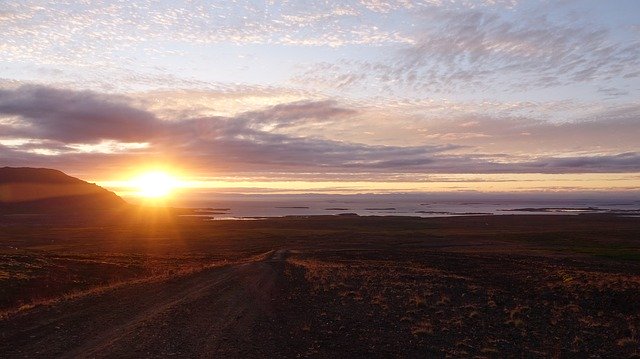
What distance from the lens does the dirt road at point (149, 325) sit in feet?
49.9

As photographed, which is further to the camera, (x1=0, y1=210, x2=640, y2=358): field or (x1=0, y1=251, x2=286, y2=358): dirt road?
(x1=0, y1=210, x2=640, y2=358): field

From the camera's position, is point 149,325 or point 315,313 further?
point 315,313

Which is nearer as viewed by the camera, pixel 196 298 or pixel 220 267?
pixel 196 298

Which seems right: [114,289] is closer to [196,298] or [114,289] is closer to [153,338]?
[196,298]

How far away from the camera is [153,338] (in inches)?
646

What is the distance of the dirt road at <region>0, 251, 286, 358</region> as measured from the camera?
1520 centimetres

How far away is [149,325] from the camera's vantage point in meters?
18.2

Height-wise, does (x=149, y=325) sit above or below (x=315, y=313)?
above

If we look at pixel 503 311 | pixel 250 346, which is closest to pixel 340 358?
pixel 250 346

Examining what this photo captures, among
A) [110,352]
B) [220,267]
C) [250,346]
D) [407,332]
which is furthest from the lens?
[220,267]

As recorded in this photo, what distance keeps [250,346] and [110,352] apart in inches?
163

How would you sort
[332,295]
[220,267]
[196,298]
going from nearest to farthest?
1. [196,298]
2. [332,295]
3. [220,267]

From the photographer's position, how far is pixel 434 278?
32.4 metres

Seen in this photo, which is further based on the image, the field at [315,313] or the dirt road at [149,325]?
the field at [315,313]
